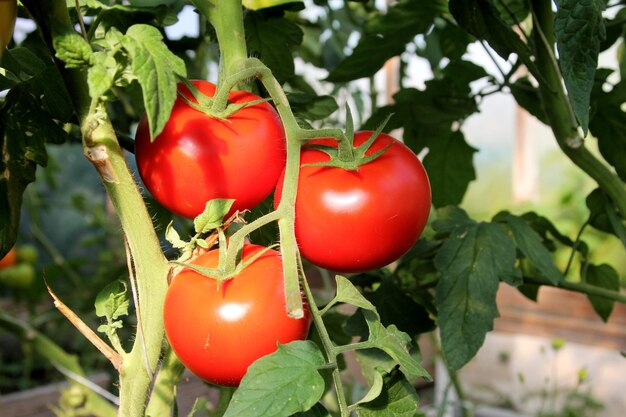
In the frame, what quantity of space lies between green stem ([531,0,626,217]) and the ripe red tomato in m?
0.25

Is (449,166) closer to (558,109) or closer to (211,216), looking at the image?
(558,109)

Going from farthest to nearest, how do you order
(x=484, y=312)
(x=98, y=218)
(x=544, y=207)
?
(x=544, y=207) → (x=98, y=218) → (x=484, y=312)

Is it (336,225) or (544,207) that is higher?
(336,225)

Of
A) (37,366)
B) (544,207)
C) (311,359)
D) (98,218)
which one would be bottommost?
(544,207)

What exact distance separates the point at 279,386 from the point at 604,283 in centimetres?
58

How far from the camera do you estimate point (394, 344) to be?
39 cm

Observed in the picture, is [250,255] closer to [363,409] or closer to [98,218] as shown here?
[363,409]

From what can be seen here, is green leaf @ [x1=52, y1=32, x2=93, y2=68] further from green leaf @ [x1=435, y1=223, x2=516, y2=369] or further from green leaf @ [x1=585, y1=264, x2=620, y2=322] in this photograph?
green leaf @ [x1=585, y1=264, x2=620, y2=322]

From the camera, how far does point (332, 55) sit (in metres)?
1.19

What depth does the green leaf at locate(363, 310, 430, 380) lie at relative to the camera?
376 mm

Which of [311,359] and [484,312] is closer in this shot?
[311,359]

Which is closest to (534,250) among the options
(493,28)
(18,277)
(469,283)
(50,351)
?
(469,283)

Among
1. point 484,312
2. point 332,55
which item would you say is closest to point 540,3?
point 484,312

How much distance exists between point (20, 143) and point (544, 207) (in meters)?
3.32
